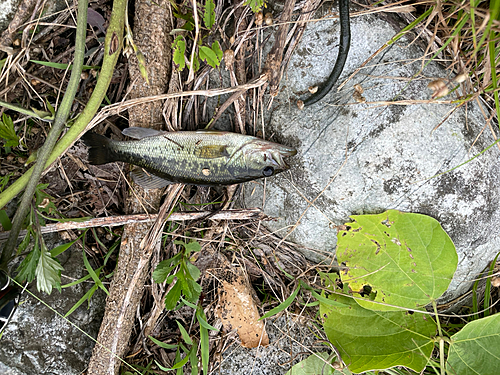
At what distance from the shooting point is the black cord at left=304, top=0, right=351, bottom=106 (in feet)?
7.43

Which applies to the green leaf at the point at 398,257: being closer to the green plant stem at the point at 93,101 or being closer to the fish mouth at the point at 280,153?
the fish mouth at the point at 280,153

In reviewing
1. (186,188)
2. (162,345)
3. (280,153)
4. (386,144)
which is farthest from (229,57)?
(162,345)

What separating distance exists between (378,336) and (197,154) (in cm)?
191

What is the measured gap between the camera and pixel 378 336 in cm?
249

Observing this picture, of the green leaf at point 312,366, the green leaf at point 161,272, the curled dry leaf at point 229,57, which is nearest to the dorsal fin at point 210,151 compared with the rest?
the curled dry leaf at point 229,57

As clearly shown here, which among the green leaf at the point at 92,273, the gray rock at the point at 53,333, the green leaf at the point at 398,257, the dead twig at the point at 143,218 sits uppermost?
the green leaf at the point at 398,257

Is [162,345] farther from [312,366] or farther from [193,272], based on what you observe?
[312,366]

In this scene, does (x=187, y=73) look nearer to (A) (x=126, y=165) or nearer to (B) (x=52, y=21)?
(A) (x=126, y=165)

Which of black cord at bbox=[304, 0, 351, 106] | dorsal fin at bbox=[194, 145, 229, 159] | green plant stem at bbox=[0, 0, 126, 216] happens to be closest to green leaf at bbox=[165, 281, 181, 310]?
dorsal fin at bbox=[194, 145, 229, 159]

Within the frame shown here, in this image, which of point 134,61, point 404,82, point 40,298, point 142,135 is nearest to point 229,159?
point 142,135

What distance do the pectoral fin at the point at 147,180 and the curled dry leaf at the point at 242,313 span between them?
101 cm

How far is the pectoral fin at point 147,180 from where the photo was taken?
254cm

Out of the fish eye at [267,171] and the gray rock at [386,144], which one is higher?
the gray rock at [386,144]

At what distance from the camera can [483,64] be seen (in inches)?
91.7
